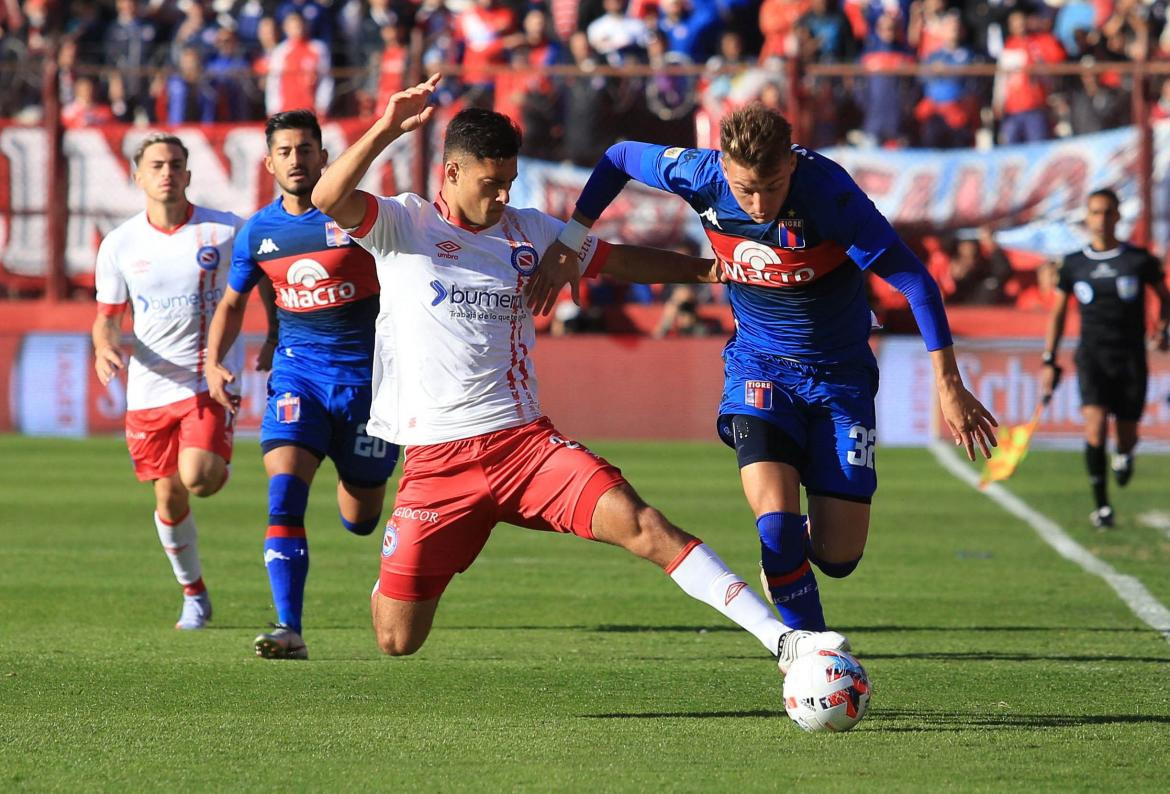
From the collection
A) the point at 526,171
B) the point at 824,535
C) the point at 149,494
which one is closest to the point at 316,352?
the point at 824,535

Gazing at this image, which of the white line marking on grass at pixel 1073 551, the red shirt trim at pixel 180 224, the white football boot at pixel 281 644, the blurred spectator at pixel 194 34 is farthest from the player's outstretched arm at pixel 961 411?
the blurred spectator at pixel 194 34

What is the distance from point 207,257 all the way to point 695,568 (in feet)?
13.2

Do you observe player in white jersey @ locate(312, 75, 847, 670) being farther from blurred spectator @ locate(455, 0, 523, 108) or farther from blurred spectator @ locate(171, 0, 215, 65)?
blurred spectator @ locate(171, 0, 215, 65)

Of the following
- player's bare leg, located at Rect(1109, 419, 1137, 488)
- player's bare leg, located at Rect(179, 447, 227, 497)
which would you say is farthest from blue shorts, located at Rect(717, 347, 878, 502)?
player's bare leg, located at Rect(1109, 419, 1137, 488)

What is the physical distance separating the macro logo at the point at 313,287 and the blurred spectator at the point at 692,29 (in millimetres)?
13640

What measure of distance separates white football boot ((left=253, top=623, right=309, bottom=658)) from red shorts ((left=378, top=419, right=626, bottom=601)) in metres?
1.13

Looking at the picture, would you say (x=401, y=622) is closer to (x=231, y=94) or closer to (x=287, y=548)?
(x=287, y=548)

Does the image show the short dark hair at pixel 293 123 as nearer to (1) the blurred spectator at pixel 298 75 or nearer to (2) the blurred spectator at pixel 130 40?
(1) the blurred spectator at pixel 298 75

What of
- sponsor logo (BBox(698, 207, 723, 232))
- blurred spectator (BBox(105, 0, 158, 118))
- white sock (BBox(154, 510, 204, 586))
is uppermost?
blurred spectator (BBox(105, 0, 158, 118))

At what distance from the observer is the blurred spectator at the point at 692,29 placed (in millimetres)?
21172

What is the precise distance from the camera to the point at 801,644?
220 inches

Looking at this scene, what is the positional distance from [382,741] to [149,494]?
913cm

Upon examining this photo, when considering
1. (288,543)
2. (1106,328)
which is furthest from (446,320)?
(1106,328)

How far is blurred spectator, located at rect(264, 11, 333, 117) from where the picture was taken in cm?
1989
